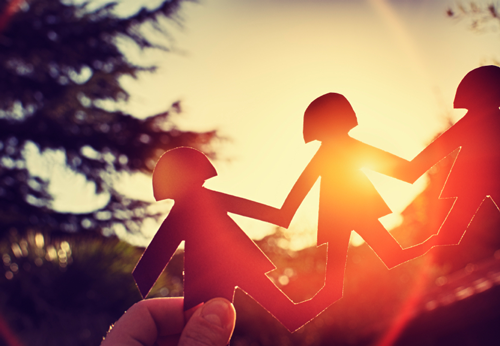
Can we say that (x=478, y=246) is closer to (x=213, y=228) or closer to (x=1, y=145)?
(x=213, y=228)

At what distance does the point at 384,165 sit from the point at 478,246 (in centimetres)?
288

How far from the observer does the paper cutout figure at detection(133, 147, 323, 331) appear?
0.59 metres

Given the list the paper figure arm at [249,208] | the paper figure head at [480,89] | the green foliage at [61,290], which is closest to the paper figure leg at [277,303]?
the paper figure arm at [249,208]

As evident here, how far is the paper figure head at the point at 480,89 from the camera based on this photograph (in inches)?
22.8

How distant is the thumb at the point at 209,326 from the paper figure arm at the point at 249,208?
17 cm

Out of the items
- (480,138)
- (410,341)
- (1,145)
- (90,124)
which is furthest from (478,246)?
(1,145)

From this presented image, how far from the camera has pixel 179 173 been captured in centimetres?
60

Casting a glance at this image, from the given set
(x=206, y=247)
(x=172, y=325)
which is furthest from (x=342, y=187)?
(x=172, y=325)

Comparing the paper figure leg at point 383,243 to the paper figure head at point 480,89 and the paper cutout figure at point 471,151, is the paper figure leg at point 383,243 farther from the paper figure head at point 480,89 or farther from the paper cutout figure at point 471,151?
the paper figure head at point 480,89

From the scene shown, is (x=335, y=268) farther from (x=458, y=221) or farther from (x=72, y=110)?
(x=72, y=110)

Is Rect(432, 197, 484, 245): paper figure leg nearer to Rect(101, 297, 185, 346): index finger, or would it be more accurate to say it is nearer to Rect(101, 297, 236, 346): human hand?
Rect(101, 297, 236, 346): human hand

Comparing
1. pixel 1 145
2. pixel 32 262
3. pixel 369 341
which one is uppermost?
pixel 1 145

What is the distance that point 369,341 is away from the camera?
8.53 ft

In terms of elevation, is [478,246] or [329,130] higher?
[329,130]
